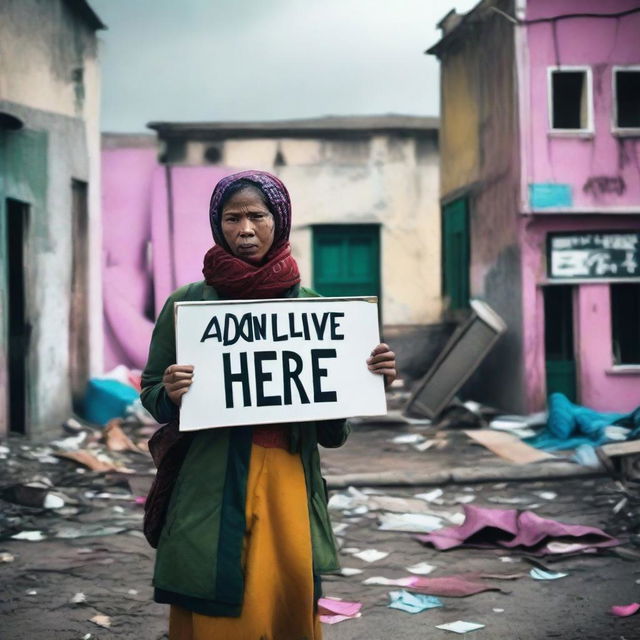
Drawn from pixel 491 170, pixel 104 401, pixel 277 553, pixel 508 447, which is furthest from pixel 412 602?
pixel 491 170

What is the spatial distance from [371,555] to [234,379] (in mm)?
3412

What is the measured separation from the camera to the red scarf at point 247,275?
8.45 ft

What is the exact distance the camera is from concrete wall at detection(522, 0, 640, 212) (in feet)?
40.4

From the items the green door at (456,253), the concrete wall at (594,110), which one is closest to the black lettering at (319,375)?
the concrete wall at (594,110)

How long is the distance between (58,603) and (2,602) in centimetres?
29

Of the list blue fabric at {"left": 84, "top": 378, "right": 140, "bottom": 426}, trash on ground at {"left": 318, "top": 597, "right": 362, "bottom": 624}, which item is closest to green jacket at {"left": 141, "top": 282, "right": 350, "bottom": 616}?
trash on ground at {"left": 318, "top": 597, "right": 362, "bottom": 624}

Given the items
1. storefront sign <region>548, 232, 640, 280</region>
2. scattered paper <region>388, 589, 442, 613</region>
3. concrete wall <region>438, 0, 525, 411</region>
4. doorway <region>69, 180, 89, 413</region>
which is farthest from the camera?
concrete wall <region>438, 0, 525, 411</region>

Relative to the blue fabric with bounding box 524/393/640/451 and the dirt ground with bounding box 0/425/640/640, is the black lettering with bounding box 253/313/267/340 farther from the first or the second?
the blue fabric with bounding box 524/393/640/451

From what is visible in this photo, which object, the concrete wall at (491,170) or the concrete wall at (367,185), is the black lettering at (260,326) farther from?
the concrete wall at (367,185)

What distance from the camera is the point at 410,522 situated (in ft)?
21.1

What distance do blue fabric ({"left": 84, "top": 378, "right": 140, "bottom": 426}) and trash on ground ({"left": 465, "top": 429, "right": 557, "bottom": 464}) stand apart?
4419mm

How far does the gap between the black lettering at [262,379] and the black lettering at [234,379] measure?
0.10 feet

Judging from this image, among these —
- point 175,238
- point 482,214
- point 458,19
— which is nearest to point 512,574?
point 482,214

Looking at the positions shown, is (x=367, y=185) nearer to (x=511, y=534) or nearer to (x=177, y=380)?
(x=511, y=534)
